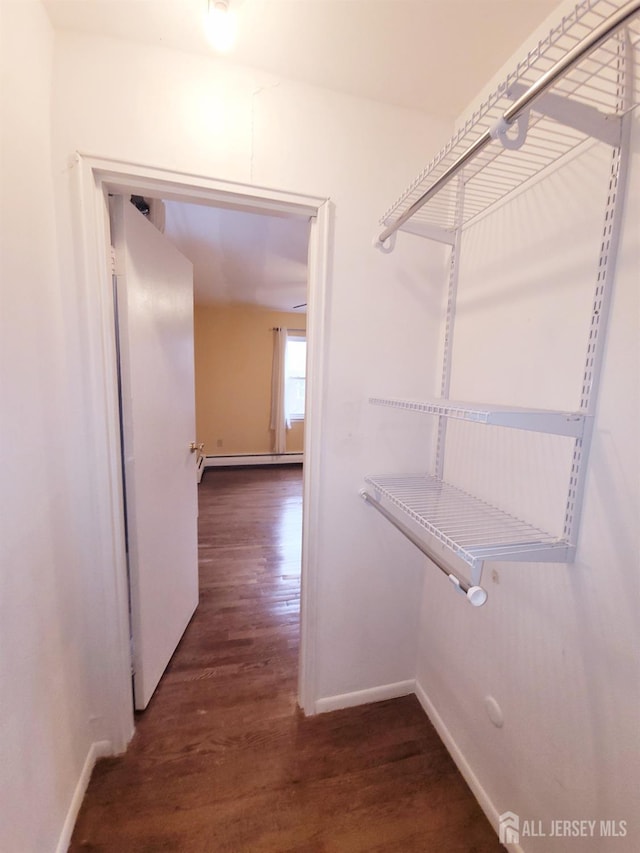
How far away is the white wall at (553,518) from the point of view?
772 millimetres

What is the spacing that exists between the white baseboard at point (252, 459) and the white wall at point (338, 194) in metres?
4.16

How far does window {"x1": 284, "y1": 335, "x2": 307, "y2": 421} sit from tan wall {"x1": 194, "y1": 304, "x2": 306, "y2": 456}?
0.27 meters

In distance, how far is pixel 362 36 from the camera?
1.01 metres

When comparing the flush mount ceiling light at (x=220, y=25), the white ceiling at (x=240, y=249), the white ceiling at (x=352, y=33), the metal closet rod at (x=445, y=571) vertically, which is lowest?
the metal closet rod at (x=445, y=571)

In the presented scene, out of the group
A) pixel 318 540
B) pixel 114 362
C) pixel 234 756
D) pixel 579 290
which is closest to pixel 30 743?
pixel 234 756

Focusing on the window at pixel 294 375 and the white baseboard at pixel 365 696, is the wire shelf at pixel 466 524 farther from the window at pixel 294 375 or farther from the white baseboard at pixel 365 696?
the window at pixel 294 375

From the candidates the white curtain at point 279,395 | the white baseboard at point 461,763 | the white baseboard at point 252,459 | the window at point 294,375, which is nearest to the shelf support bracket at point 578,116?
the white baseboard at point 461,763

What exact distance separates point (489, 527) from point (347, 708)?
122 centimetres

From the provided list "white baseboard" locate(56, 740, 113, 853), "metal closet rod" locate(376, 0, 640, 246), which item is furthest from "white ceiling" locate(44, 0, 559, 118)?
"white baseboard" locate(56, 740, 113, 853)

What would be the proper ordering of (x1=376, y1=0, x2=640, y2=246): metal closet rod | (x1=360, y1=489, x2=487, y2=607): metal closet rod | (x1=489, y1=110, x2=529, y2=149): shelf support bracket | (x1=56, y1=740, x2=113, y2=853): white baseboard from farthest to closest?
1. (x1=56, y1=740, x2=113, y2=853): white baseboard
2. (x1=360, y1=489, x2=487, y2=607): metal closet rod
3. (x1=489, y1=110, x2=529, y2=149): shelf support bracket
4. (x1=376, y1=0, x2=640, y2=246): metal closet rod

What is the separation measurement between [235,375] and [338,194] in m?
4.33

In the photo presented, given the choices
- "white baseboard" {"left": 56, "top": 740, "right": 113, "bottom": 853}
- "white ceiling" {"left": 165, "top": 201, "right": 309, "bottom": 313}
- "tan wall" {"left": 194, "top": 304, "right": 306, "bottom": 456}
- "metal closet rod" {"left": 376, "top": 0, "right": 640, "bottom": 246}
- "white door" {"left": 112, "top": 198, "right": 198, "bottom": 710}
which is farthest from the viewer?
"tan wall" {"left": 194, "top": 304, "right": 306, "bottom": 456}

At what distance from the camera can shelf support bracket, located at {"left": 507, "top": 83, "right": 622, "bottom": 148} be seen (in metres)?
0.71

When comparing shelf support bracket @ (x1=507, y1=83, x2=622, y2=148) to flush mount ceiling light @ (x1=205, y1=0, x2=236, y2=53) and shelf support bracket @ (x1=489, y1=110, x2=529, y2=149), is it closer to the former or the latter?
shelf support bracket @ (x1=489, y1=110, x2=529, y2=149)
